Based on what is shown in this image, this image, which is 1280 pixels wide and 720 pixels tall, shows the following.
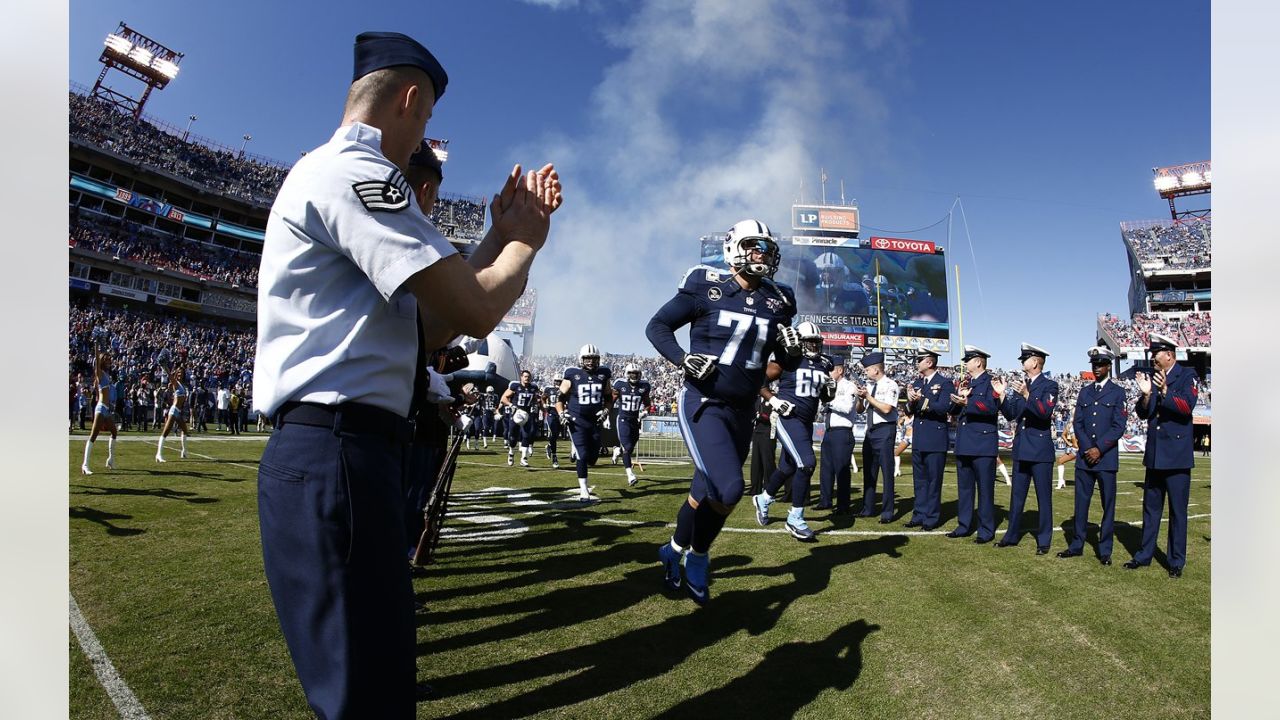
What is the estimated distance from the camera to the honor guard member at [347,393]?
1439mm

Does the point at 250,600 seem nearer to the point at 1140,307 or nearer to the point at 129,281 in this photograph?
the point at 129,281

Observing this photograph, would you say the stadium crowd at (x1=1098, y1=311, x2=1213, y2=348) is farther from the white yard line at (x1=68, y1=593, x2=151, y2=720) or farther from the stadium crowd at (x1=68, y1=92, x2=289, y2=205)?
the stadium crowd at (x1=68, y1=92, x2=289, y2=205)

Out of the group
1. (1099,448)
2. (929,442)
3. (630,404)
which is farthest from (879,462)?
(630,404)

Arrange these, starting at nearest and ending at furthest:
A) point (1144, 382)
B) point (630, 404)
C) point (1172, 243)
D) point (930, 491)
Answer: point (1144, 382), point (930, 491), point (630, 404), point (1172, 243)

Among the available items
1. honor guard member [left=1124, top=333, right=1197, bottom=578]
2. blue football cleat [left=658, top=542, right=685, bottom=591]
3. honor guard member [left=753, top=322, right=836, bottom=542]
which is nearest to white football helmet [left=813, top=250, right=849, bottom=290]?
honor guard member [left=753, top=322, right=836, bottom=542]

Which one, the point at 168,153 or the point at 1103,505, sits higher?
the point at 168,153

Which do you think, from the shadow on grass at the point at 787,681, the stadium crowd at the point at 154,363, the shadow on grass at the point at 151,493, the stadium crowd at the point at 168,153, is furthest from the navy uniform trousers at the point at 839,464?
the stadium crowd at the point at 168,153

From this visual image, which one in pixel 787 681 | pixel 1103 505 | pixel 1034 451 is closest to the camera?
pixel 787 681

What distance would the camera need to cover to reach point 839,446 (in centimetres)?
1072

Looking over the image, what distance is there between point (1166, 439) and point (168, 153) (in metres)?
65.4

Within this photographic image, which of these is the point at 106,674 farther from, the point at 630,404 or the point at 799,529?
the point at 630,404

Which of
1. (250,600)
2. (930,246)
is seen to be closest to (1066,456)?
(250,600)

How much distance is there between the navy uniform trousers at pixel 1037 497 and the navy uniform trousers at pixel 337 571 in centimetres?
825

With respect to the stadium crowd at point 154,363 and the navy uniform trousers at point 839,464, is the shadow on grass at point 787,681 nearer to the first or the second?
the navy uniform trousers at point 839,464
